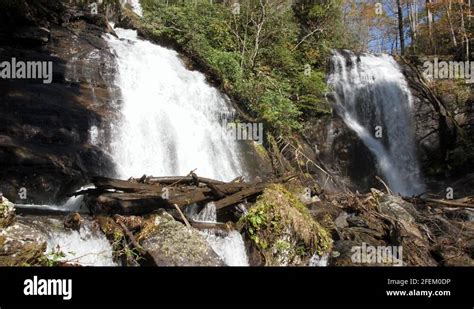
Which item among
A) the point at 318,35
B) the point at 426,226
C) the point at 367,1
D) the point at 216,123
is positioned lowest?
the point at 426,226

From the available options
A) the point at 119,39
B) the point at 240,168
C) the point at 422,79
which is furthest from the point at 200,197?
the point at 422,79

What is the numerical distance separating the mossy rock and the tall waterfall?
11156mm

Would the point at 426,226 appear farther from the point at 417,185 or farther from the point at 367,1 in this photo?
the point at 367,1

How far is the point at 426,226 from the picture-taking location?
32.7ft

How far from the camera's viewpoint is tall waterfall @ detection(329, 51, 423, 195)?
61.2 ft

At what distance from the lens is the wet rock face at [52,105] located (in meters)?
9.16

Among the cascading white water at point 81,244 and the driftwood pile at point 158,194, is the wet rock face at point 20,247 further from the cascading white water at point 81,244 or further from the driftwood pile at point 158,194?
the driftwood pile at point 158,194

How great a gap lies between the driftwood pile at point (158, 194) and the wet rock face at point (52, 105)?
1.32 metres

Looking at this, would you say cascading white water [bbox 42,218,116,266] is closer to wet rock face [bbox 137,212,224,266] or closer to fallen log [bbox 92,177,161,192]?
wet rock face [bbox 137,212,224,266]

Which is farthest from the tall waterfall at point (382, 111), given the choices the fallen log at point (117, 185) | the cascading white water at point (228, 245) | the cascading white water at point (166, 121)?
the fallen log at point (117, 185)

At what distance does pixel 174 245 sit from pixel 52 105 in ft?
20.8

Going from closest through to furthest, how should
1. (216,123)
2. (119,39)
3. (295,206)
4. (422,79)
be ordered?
(295,206) < (216,123) < (119,39) < (422,79)
